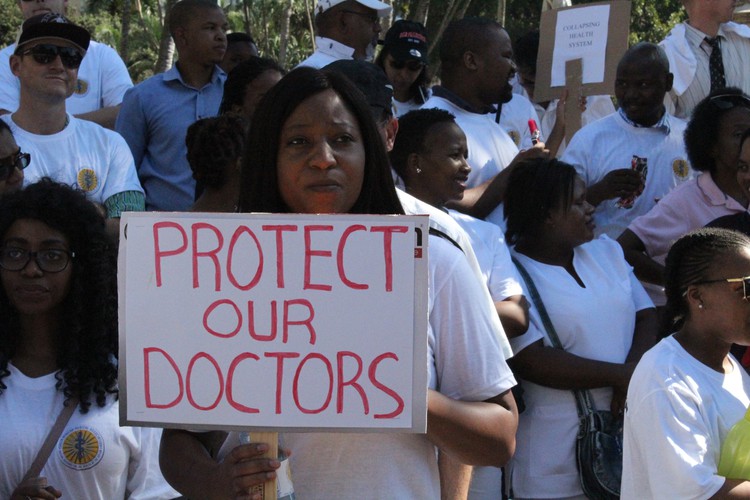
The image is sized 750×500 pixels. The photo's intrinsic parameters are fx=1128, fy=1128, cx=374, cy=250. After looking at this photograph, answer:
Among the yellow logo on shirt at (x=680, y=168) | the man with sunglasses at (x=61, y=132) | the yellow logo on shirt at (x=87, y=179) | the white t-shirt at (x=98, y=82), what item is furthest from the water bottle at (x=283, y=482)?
the white t-shirt at (x=98, y=82)

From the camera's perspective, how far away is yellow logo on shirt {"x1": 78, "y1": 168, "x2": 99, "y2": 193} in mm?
5273

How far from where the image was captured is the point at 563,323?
471 centimetres

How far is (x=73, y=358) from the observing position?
11.6 ft

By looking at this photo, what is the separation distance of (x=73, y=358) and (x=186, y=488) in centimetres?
120

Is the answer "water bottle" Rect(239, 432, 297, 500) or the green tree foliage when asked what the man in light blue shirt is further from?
the green tree foliage

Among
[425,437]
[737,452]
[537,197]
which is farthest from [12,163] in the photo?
[737,452]

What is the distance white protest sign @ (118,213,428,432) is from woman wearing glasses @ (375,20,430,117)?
447 cm

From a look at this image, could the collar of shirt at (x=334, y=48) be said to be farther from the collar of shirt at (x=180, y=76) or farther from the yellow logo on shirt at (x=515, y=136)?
the yellow logo on shirt at (x=515, y=136)

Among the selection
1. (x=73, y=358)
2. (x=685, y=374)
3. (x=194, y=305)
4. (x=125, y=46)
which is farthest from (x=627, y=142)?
(x=125, y=46)

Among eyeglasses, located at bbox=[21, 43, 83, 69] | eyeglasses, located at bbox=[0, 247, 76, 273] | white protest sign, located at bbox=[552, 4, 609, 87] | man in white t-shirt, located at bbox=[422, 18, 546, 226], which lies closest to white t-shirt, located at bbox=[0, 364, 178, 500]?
eyeglasses, located at bbox=[0, 247, 76, 273]

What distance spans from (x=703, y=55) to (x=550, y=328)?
3030 mm

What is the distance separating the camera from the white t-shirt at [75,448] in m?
3.34

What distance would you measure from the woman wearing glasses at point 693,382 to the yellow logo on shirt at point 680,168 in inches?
89.1

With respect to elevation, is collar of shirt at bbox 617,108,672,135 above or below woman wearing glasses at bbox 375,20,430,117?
below
